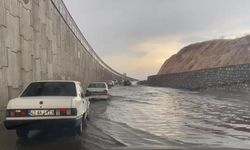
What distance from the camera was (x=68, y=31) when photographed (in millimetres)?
41594

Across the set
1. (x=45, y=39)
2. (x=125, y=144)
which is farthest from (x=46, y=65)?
(x=125, y=144)

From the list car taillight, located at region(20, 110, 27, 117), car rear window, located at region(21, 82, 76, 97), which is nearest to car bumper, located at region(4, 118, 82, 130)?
car taillight, located at region(20, 110, 27, 117)

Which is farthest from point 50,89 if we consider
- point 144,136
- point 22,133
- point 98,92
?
point 98,92

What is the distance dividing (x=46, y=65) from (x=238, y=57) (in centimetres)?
7511

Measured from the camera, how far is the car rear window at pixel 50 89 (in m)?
14.7

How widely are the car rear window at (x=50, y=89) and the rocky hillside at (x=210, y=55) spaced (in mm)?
79313

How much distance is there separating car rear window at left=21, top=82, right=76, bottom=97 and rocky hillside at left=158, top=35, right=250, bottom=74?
3123 inches

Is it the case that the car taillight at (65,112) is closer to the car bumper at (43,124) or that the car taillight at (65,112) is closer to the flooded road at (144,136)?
the car bumper at (43,124)

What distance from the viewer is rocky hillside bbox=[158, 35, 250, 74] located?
100 m

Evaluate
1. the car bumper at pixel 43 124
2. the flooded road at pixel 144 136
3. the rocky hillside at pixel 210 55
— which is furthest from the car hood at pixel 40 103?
the rocky hillside at pixel 210 55

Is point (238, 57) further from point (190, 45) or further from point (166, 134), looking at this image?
point (166, 134)

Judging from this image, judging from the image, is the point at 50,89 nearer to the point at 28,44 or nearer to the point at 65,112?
the point at 65,112

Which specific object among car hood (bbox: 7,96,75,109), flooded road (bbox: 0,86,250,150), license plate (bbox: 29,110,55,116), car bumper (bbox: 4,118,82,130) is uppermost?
car hood (bbox: 7,96,75,109)

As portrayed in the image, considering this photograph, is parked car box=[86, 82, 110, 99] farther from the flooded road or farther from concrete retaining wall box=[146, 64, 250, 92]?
concrete retaining wall box=[146, 64, 250, 92]
